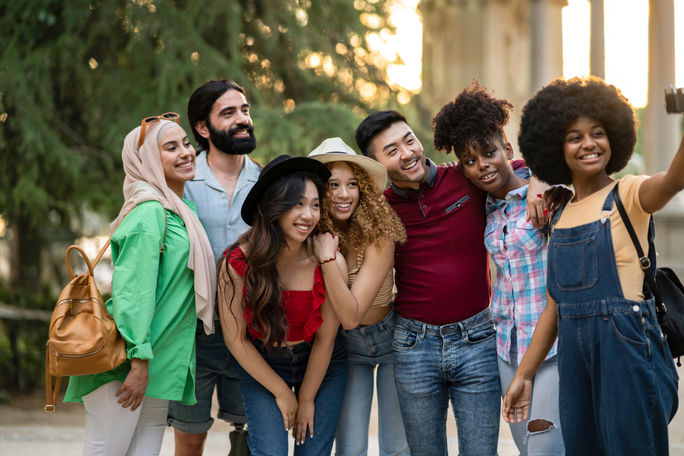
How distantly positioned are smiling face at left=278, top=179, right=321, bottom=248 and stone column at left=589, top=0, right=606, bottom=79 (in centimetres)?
1126

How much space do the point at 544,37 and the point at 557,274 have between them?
538 inches

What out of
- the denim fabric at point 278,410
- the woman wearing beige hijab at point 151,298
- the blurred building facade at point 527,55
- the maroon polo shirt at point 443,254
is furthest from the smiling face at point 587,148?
the blurred building facade at point 527,55

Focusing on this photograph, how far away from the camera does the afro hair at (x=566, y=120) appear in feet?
9.00

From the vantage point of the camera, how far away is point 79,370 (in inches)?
120

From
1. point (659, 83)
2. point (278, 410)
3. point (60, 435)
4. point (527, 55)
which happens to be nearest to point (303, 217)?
point (278, 410)

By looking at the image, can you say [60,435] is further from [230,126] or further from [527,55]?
[527,55]

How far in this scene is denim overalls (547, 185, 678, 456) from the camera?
8.14 feet

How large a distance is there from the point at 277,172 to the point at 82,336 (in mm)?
1103

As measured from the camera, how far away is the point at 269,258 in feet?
10.7

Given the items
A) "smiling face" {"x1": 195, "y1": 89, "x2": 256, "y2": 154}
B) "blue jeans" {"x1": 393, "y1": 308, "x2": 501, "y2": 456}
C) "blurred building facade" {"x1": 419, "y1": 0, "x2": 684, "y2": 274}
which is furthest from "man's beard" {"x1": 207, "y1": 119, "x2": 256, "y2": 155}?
"blurred building facade" {"x1": 419, "y1": 0, "x2": 684, "y2": 274}

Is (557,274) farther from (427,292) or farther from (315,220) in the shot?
(315,220)

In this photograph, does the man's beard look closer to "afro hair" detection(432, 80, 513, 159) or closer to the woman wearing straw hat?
the woman wearing straw hat

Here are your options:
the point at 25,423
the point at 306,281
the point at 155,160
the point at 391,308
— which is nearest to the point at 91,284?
the point at 155,160

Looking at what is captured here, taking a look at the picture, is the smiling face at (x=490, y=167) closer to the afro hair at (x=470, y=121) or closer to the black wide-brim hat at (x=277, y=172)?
the afro hair at (x=470, y=121)
